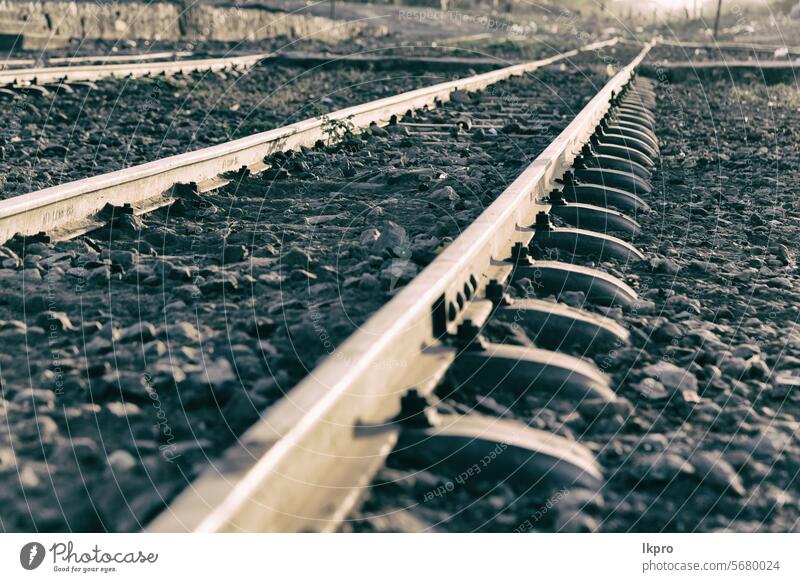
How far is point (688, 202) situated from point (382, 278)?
10.5 feet

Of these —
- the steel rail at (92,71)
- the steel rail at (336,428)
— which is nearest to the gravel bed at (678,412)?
the steel rail at (336,428)

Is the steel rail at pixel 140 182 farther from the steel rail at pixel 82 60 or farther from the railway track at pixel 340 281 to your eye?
the steel rail at pixel 82 60

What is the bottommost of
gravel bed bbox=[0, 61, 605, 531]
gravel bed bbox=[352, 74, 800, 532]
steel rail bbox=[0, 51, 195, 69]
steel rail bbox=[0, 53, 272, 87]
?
gravel bed bbox=[352, 74, 800, 532]

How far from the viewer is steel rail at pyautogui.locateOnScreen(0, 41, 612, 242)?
437cm

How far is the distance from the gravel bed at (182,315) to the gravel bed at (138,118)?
1.49m

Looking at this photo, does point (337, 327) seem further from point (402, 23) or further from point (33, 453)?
point (402, 23)

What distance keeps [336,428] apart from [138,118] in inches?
294

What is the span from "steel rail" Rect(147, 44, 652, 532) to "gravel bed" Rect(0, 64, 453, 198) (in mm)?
3503

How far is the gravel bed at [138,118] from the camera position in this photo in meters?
6.69

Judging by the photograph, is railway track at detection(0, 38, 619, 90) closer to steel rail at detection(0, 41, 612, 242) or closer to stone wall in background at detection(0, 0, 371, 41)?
stone wall in background at detection(0, 0, 371, 41)

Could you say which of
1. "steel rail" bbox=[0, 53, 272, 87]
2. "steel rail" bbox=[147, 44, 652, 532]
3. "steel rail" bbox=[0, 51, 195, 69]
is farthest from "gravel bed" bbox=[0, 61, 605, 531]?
"steel rail" bbox=[0, 51, 195, 69]

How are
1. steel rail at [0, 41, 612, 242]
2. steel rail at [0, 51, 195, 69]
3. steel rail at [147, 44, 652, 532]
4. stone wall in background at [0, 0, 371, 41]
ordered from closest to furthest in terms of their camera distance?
steel rail at [147, 44, 652, 532], steel rail at [0, 41, 612, 242], steel rail at [0, 51, 195, 69], stone wall in background at [0, 0, 371, 41]

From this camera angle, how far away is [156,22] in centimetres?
2681

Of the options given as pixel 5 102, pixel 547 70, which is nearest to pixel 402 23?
pixel 547 70
